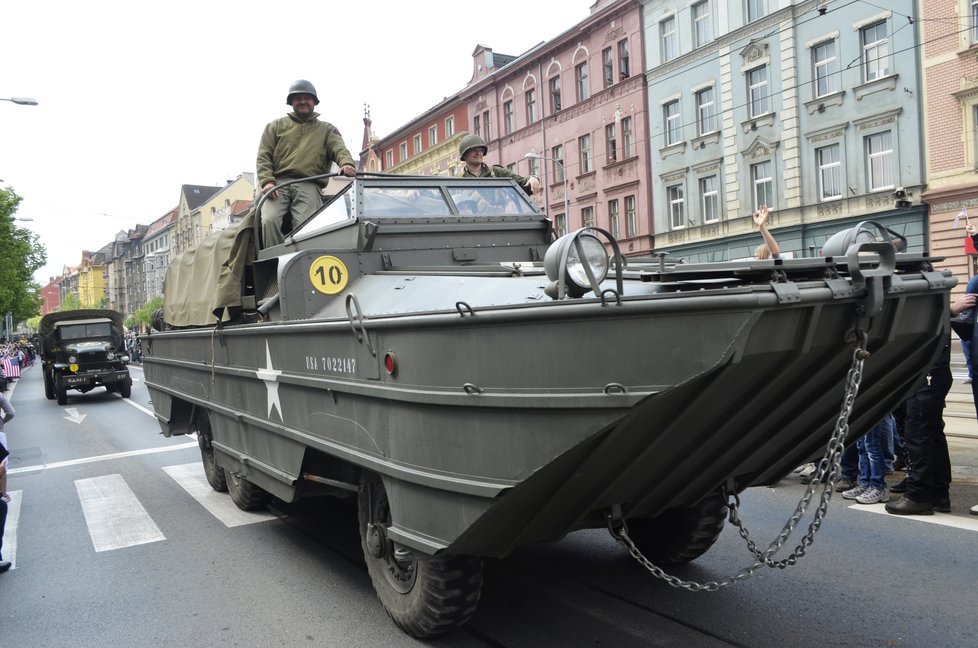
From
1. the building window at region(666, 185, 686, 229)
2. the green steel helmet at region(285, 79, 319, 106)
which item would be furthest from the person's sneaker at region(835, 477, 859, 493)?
the building window at region(666, 185, 686, 229)

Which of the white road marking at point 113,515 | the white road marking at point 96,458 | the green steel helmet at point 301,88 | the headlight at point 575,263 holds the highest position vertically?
the green steel helmet at point 301,88

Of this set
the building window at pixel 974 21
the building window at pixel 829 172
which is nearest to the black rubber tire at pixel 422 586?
the building window at pixel 974 21

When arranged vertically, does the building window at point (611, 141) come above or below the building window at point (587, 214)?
above

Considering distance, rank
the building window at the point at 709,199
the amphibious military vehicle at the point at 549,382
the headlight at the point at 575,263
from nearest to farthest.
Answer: the amphibious military vehicle at the point at 549,382 → the headlight at the point at 575,263 → the building window at the point at 709,199

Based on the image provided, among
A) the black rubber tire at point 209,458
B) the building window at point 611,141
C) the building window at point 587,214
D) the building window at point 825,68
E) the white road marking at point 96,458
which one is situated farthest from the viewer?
the building window at point 587,214

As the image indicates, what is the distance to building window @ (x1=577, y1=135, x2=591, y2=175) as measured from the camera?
1261 inches

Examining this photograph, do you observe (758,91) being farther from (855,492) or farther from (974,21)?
(855,492)

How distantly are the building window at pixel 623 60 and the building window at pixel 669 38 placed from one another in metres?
1.79

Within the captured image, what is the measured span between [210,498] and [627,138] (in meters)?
24.8

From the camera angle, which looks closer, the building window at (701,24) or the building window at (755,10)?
the building window at (755,10)

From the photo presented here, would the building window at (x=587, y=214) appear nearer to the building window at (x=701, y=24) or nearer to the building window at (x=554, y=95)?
the building window at (x=554, y=95)

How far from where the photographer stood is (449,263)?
206 inches

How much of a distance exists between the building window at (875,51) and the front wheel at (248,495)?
19684mm

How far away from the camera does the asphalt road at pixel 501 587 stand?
13.5 ft
